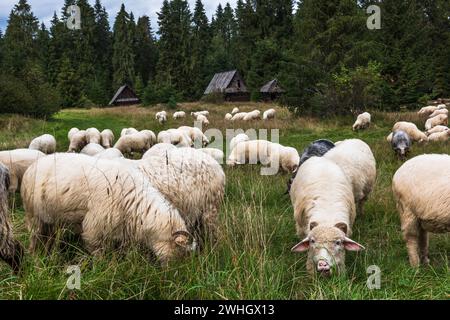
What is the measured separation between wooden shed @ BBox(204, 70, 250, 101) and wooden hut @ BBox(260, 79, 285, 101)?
3885 millimetres

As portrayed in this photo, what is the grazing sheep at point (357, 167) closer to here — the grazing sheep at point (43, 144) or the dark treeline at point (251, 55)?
the grazing sheep at point (43, 144)

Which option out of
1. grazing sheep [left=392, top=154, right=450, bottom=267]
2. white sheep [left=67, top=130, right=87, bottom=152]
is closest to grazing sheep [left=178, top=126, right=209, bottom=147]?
white sheep [left=67, top=130, right=87, bottom=152]

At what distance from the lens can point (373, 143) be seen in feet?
51.6

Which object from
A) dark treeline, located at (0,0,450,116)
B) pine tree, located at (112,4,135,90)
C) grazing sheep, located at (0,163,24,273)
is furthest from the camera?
pine tree, located at (112,4,135,90)

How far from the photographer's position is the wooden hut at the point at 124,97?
57.2 m

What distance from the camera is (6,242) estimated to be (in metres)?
4.18

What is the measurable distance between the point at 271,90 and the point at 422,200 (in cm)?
4345

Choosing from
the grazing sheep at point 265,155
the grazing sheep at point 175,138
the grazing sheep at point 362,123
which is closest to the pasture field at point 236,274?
the grazing sheep at point 265,155

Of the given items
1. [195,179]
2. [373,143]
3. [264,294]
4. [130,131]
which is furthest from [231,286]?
[130,131]

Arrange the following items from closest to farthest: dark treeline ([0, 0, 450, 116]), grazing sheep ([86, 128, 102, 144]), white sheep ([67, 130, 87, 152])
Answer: white sheep ([67, 130, 87, 152])
grazing sheep ([86, 128, 102, 144])
dark treeline ([0, 0, 450, 116])

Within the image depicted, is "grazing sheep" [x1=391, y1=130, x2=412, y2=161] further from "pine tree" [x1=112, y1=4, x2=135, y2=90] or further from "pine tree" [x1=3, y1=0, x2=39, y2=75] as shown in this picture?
"pine tree" [x1=112, y1=4, x2=135, y2=90]

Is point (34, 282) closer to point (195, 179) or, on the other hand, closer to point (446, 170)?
point (195, 179)

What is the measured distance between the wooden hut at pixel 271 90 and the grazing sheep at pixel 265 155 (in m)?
33.9

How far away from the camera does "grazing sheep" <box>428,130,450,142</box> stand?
15.5m
